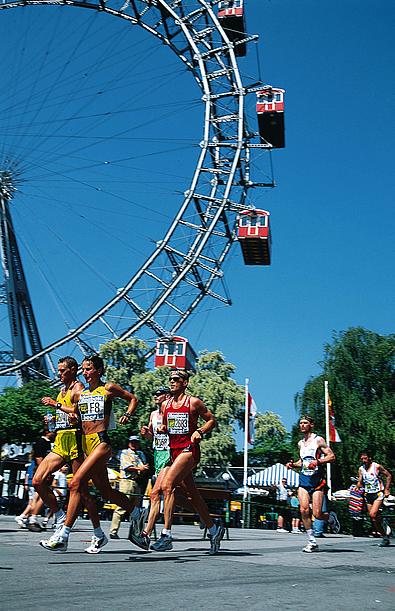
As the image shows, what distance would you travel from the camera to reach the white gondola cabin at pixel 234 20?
152ft

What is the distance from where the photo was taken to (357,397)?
171 feet

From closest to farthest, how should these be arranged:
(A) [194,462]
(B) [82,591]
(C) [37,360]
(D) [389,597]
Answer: (B) [82,591] → (D) [389,597] → (A) [194,462] → (C) [37,360]

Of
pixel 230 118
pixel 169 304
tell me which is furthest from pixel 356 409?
pixel 230 118

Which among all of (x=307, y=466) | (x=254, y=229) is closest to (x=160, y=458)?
(x=307, y=466)

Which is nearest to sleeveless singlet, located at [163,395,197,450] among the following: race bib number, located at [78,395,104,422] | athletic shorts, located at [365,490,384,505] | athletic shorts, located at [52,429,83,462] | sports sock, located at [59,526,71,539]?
race bib number, located at [78,395,104,422]

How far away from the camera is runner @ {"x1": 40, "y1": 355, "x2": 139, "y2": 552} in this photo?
24.1 ft

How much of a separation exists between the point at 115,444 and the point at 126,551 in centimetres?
3576

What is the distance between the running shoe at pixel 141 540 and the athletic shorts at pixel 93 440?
3.13ft

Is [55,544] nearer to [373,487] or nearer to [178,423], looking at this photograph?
[178,423]

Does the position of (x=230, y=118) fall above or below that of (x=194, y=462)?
above

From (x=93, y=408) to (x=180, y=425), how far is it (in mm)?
986

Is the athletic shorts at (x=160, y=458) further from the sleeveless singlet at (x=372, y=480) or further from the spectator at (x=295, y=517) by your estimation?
the spectator at (x=295, y=517)

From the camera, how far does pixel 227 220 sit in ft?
147

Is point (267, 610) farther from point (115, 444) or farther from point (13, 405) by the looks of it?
point (115, 444)
